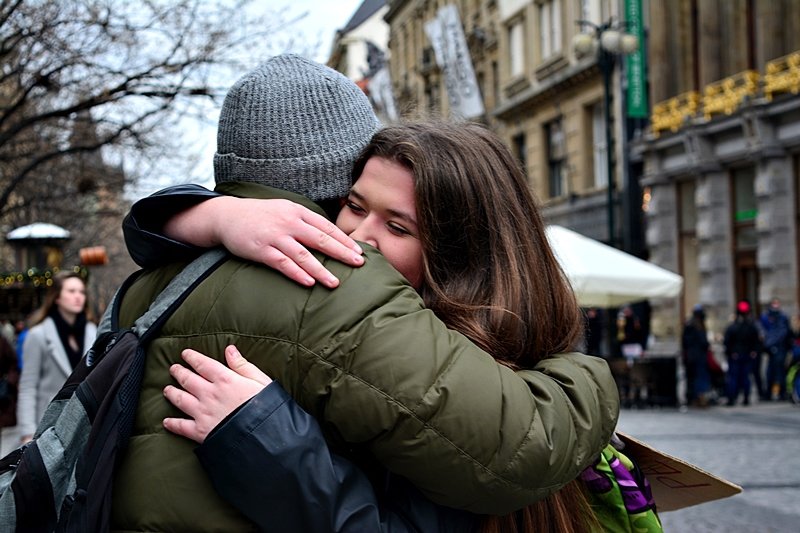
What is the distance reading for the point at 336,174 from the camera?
2102mm

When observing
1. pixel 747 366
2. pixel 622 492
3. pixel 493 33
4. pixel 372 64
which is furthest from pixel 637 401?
pixel 493 33

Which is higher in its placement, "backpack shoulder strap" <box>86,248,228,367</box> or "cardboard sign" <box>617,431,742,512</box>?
"backpack shoulder strap" <box>86,248,228,367</box>

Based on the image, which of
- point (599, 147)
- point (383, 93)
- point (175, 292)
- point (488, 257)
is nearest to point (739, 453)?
point (488, 257)

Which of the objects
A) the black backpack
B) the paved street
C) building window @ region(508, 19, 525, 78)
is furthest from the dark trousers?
Answer: building window @ region(508, 19, 525, 78)

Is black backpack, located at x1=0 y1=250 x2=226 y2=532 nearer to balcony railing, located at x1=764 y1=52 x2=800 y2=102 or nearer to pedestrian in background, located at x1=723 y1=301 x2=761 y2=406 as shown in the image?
pedestrian in background, located at x1=723 y1=301 x2=761 y2=406

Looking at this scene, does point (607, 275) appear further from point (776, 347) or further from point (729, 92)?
point (729, 92)

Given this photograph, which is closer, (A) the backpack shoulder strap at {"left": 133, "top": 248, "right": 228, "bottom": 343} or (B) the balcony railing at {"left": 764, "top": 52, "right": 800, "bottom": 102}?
(A) the backpack shoulder strap at {"left": 133, "top": 248, "right": 228, "bottom": 343}

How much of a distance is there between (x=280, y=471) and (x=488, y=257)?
61cm

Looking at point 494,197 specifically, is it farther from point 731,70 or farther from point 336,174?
point 731,70

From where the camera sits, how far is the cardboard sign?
236 centimetres

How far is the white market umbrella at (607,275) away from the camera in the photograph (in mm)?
15047

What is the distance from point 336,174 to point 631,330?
23.0 meters

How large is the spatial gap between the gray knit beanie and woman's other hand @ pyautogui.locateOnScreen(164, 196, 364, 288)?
10cm

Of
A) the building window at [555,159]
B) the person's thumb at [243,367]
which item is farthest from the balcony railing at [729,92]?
the person's thumb at [243,367]
